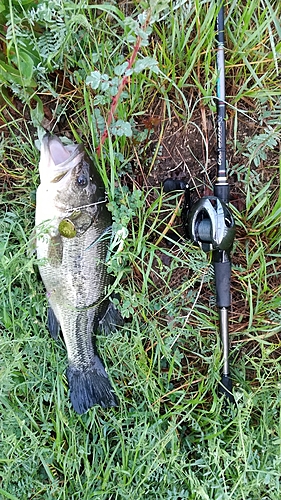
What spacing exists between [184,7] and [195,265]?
4.22 ft

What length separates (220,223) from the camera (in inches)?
78.9

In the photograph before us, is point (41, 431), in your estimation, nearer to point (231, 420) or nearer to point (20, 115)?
point (231, 420)

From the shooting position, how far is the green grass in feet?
7.07

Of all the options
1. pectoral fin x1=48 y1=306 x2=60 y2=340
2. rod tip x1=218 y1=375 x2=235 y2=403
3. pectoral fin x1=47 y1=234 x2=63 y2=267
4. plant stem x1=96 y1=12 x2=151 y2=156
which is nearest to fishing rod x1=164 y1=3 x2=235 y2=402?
rod tip x1=218 y1=375 x2=235 y2=403

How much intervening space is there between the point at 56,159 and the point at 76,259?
48 centimetres

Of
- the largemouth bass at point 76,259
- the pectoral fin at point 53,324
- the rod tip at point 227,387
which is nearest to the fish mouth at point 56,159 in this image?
the largemouth bass at point 76,259

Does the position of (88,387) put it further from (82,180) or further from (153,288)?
(82,180)

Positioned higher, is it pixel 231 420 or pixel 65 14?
pixel 65 14

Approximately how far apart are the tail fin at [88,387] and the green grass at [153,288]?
0.07m

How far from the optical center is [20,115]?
2.29 metres

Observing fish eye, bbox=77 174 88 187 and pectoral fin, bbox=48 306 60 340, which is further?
A: pectoral fin, bbox=48 306 60 340

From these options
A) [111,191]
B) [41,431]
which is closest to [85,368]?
[41,431]

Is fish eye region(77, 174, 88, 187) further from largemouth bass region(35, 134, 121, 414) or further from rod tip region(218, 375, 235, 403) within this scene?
rod tip region(218, 375, 235, 403)

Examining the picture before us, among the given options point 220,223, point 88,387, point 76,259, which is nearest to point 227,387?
point 88,387
